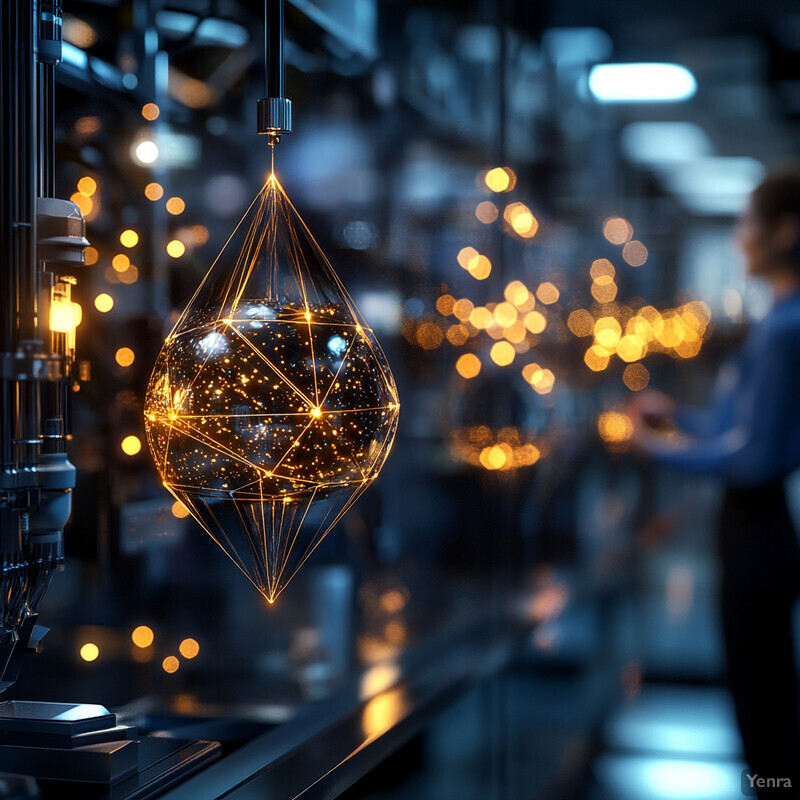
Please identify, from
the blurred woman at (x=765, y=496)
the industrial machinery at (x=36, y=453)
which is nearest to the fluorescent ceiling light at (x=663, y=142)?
the blurred woman at (x=765, y=496)

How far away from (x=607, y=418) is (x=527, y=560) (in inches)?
14.6

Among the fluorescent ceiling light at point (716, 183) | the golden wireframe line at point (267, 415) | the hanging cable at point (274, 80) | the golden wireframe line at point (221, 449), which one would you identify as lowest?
the golden wireframe line at point (221, 449)

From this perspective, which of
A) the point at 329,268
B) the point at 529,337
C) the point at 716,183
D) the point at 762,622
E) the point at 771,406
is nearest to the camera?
the point at 329,268

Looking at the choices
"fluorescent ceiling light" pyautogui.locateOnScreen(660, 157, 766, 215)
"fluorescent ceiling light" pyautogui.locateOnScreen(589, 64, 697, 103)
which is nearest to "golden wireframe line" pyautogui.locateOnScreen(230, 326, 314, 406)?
"fluorescent ceiling light" pyautogui.locateOnScreen(660, 157, 766, 215)

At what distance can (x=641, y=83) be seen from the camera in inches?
81.7

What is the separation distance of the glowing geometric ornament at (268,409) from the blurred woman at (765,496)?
89 cm

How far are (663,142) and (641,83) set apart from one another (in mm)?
144

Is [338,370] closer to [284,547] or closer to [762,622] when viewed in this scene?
[284,547]

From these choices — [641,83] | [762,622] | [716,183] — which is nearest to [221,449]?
[762,622]

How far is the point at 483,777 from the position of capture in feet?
6.64

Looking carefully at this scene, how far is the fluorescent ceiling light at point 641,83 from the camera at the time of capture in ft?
6.69

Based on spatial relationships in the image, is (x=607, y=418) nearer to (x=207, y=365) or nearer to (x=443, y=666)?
(x=443, y=666)

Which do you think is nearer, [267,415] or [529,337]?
[267,415]

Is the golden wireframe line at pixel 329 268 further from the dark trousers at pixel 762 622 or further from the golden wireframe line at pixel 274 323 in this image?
the dark trousers at pixel 762 622
